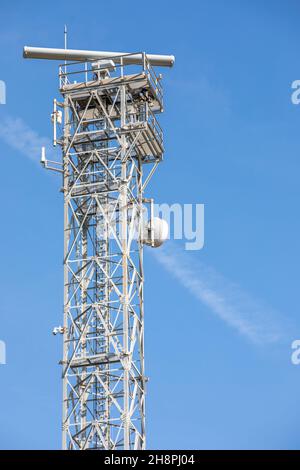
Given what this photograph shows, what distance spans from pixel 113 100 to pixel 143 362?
1326 cm

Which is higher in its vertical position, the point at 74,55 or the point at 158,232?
the point at 74,55

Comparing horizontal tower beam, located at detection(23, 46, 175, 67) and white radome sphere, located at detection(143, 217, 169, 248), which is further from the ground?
horizontal tower beam, located at detection(23, 46, 175, 67)

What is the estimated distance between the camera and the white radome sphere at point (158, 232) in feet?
332

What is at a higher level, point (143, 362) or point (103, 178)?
point (103, 178)

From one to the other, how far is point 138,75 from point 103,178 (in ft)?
17.7

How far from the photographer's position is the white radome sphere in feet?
332

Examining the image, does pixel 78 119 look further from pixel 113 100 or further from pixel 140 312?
pixel 140 312

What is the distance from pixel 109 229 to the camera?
9906cm

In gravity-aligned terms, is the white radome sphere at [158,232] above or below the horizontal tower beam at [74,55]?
below

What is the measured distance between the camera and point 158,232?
101438mm
